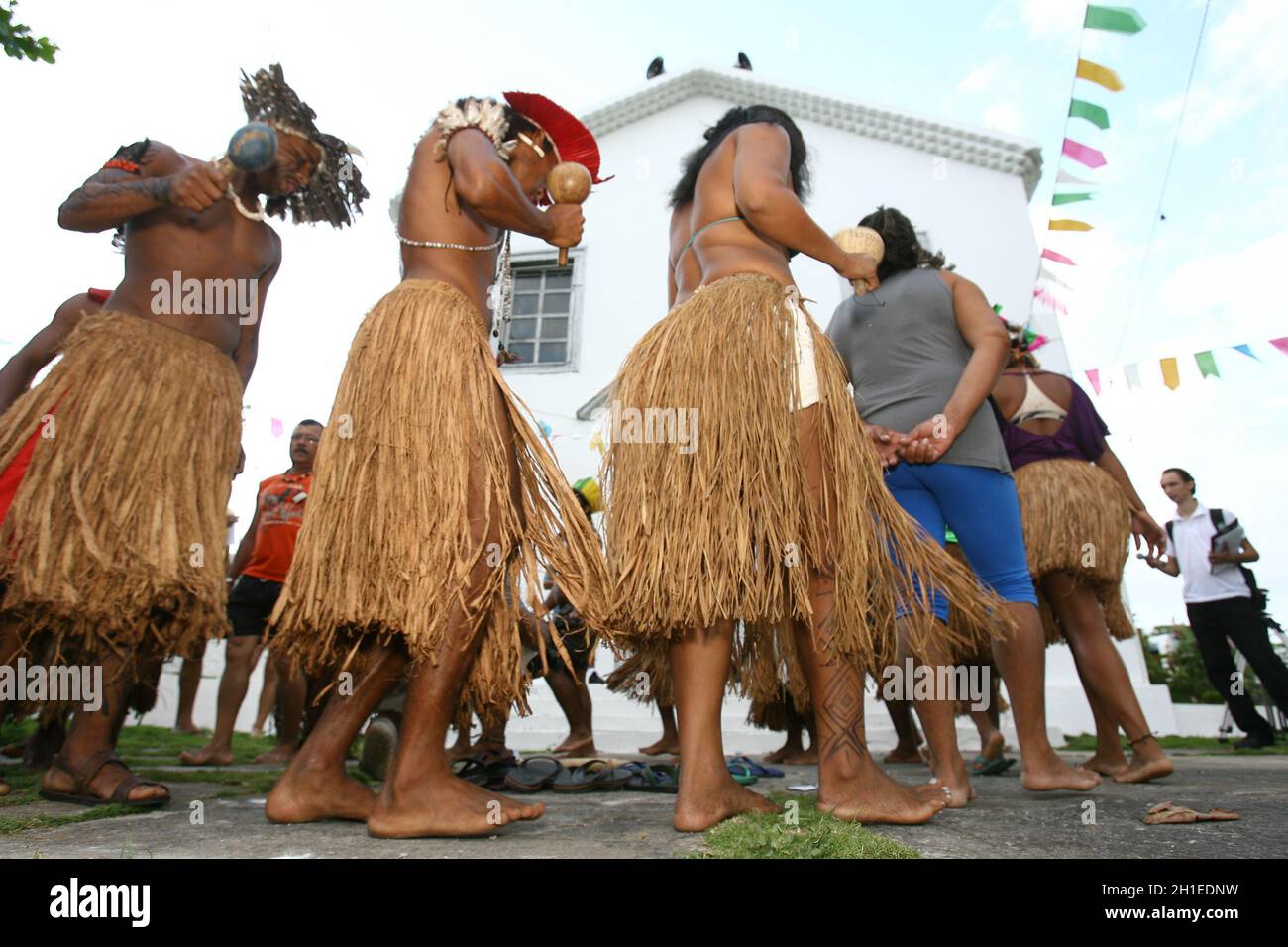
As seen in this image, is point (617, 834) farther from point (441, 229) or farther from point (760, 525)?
point (441, 229)

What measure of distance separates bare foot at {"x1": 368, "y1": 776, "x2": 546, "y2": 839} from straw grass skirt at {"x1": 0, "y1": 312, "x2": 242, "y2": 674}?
39.6 inches

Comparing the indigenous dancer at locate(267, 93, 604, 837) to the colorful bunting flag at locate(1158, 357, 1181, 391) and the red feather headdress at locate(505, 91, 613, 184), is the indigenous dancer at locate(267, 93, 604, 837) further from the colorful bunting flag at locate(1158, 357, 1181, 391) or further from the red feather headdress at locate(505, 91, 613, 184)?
the colorful bunting flag at locate(1158, 357, 1181, 391)

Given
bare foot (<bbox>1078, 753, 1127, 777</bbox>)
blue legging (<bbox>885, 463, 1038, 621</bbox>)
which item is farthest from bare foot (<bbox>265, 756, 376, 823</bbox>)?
bare foot (<bbox>1078, 753, 1127, 777</bbox>)

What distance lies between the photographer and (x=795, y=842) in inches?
58.1

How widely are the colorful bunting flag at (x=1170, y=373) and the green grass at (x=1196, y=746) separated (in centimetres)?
245

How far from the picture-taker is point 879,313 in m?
3.00

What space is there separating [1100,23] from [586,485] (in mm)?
3697

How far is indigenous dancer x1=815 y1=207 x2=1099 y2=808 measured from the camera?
2615 mm

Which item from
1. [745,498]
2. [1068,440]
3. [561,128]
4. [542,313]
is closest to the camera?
[745,498]

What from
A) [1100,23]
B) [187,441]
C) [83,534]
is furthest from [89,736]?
[1100,23]

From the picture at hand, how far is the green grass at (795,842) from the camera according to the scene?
1418 mm

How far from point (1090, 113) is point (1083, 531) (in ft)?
10.8

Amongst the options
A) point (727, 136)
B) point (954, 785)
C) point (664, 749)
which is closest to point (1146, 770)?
point (954, 785)
